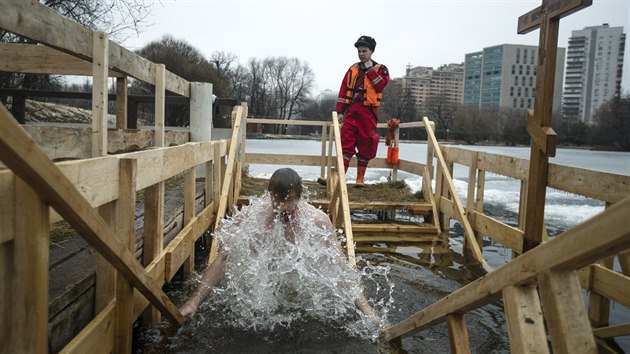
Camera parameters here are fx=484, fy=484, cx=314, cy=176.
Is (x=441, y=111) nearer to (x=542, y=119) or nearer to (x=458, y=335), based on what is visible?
(x=542, y=119)

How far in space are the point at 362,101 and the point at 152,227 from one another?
5318mm

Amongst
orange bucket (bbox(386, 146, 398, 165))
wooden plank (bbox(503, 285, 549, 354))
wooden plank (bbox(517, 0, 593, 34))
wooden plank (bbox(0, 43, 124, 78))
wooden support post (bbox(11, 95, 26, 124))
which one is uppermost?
wooden plank (bbox(517, 0, 593, 34))

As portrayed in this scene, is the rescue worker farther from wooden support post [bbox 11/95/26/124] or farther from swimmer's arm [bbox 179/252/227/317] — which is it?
wooden support post [bbox 11/95/26/124]

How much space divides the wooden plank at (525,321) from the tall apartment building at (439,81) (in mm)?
118843

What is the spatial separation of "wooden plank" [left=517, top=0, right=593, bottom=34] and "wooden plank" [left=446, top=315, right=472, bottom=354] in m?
2.63

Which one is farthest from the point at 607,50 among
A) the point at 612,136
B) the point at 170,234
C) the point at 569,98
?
the point at 170,234

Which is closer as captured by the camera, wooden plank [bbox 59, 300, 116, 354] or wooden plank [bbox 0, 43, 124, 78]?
wooden plank [bbox 59, 300, 116, 354]

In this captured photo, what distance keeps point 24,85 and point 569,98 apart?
88880 mm

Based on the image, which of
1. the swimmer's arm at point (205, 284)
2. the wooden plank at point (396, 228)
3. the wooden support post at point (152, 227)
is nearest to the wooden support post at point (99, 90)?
the wooden support post at point (152, 227)

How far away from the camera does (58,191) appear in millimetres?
1642

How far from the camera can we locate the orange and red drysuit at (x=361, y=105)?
800cm

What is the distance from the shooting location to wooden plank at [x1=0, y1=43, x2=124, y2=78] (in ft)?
18.4

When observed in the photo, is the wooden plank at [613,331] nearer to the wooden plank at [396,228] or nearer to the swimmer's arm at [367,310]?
the swimmer's arm at [367,310]

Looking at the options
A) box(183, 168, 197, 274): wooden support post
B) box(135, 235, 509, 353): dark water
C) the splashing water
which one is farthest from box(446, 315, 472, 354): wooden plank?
box(183, 168, 197, 274): wooden support post
